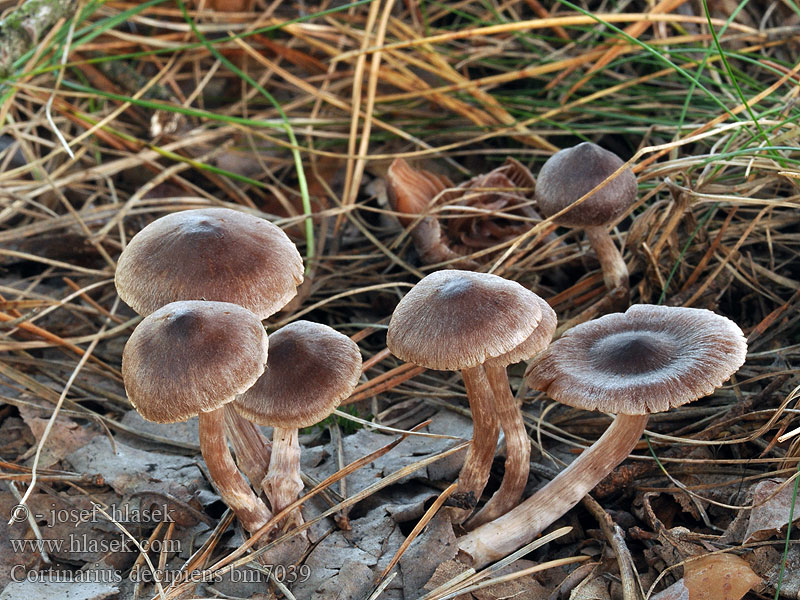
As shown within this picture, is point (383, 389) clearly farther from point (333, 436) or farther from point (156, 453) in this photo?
point (156, 453)

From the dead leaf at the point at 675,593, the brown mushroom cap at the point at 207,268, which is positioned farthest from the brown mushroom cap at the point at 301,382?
the dead leaf at the point at 675,593

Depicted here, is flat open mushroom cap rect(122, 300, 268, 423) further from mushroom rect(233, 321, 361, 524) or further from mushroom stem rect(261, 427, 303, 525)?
mushroom stem rect(261, 427, 303, 525)

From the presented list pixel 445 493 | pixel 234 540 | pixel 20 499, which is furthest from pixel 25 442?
pixel 445 493

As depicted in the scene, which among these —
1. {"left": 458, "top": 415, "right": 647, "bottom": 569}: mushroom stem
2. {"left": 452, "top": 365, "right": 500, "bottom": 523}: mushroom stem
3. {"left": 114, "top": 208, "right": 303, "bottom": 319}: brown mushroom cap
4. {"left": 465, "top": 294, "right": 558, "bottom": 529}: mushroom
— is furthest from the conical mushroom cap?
{"left": 114, "top": 208, "right": 303, "bottom": 319}: brown mushroom cap

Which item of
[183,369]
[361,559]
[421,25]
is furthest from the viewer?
[421,25]

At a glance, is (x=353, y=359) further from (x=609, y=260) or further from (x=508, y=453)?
(x=609, y=260)

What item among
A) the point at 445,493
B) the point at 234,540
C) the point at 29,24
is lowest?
the point at 234,540

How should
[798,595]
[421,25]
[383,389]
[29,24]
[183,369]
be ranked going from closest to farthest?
1. [183,369]
2. [798,595]
3. [383,389]
4. [29,24]
5. [421,25]
